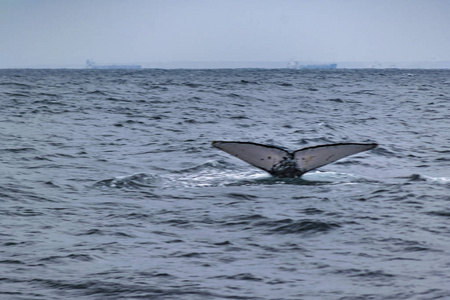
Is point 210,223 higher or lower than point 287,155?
lower

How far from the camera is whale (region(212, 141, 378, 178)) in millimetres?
9219

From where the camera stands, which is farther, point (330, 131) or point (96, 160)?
point (330, 131)

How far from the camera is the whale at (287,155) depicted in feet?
30.2

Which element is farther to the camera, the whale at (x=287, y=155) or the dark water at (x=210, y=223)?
the whale at (x=287, y=155)

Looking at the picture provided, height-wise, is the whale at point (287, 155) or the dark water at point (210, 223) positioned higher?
the whale at point (287, 155)

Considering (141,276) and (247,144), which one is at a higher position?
(247,144)

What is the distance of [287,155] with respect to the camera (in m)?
9.81

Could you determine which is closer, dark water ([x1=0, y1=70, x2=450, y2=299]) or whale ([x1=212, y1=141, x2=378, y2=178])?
→ dark water ([x1=0, y1=70, x2=450, y2=299])

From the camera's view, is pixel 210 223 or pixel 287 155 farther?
pixel 287 155

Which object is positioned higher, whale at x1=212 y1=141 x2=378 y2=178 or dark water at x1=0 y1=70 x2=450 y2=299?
whale at x1=212 y1=141 x2=378 y2=178

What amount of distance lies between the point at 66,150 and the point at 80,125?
572cm

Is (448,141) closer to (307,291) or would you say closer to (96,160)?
(96,160)

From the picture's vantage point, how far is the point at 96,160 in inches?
509

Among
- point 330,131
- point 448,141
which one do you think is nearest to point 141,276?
point 448,141
